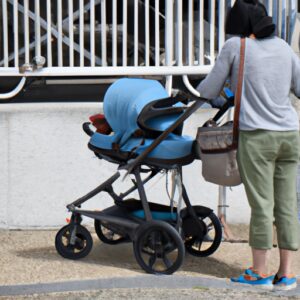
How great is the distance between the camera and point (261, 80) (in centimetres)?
622

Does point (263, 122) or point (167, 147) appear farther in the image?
point (167, 147)

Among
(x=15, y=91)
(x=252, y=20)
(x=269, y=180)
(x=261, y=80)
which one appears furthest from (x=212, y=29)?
(x=269, y=180)

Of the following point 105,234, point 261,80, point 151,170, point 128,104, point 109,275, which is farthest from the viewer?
point 105,234

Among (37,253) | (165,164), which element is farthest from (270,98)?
(37,253)

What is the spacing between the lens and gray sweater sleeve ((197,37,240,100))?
624 centimetres

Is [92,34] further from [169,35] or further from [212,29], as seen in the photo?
[212,29]

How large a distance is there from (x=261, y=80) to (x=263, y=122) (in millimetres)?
263

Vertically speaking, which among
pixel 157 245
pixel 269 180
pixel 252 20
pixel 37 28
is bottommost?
pixel 157 245

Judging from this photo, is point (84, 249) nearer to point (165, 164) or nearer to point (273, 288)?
point (165, 164)

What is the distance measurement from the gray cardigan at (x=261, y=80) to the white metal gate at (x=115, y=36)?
6.92ft

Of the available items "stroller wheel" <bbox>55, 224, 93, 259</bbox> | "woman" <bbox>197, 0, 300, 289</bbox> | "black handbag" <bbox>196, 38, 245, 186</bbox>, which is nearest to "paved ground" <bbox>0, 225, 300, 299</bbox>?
"stroller wheel" <bbox>55, 224, 93, 259</bbox>

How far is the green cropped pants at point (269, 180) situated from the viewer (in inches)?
247

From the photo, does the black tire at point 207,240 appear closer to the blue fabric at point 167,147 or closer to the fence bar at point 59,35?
the blue fabric at point 167,147

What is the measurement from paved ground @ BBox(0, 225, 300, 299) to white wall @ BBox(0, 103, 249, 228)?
0.36 metres
